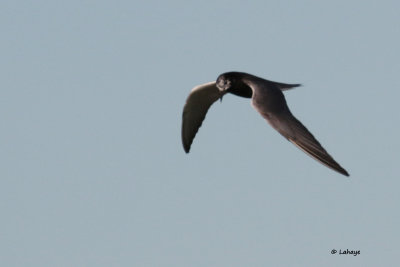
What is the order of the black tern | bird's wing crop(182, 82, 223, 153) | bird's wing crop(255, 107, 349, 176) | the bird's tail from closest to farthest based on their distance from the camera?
bird's wing crop(255, 107, 349, 176), the black tern, the bird's tail, bird's wing crop(182, 82, 223, 153)

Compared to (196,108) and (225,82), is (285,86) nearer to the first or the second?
(225,82)

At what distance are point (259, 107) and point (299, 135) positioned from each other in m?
1.85

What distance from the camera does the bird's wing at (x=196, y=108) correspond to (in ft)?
92.5

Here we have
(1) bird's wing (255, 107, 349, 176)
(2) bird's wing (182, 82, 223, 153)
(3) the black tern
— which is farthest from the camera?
(2) bird's wing (182, 82, 223, 153)

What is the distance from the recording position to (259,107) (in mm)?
21703

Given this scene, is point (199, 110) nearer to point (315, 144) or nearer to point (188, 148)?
point (188, 148)

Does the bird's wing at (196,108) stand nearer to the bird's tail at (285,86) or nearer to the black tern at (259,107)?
the black tern at (259,107)

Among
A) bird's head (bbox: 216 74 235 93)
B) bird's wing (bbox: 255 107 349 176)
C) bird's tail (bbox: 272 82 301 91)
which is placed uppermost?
bird's head (bbox: 216 74 235 93)

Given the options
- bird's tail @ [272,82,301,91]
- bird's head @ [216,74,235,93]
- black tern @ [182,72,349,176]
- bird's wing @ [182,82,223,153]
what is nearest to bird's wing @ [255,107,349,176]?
black tern @ [182,72,349,176]

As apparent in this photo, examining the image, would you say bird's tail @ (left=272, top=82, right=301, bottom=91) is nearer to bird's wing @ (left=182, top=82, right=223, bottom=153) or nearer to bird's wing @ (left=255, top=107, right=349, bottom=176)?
bird's wing @ (left=182, top=82, right=223, bottom=153)

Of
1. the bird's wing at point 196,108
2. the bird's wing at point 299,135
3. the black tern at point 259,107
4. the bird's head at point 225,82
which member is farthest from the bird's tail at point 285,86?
the bird's wing at point 299,135

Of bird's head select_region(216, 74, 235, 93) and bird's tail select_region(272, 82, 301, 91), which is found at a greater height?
bird's head select_region(216, 74, 235, 93)

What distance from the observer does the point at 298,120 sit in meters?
21.0

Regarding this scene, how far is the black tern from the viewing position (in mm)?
19750
